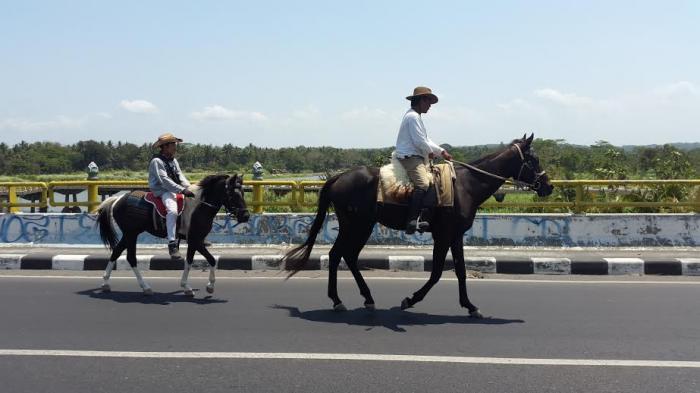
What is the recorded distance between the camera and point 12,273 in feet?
31.5

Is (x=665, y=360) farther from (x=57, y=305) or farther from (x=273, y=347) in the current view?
(x=57, y=305)

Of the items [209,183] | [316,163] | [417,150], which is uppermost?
[316,163]

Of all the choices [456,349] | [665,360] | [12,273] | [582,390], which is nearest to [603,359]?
[665,360]

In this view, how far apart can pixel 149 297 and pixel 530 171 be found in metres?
4.80

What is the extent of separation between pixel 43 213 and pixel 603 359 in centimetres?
1024

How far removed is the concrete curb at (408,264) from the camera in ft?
31.1

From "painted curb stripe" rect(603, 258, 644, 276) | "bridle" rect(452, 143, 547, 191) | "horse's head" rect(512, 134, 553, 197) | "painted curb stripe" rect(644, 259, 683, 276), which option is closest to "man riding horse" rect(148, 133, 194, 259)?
"bridle" rect(452, 143, 547, 191)

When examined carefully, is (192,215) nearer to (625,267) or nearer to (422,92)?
(422,92)

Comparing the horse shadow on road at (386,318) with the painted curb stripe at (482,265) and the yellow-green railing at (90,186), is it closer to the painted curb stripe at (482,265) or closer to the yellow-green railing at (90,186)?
the painted curb stripe at (482,265)

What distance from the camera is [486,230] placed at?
11094 millimetres

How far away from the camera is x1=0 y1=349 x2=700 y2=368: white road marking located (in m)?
4.95

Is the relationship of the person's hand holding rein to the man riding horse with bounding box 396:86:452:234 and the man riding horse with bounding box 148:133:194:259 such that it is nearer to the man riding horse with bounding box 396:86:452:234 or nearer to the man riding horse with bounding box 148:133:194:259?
the man riding horse with bounding box 148:133:194:259

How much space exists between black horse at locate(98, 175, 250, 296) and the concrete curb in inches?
75.1

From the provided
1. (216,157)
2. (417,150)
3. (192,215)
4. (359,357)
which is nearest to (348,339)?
(359,357)
